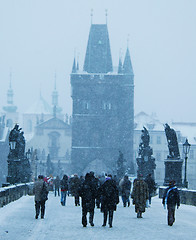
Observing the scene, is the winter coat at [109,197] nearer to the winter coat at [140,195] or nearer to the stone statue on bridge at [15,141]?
the winter coat at [140,195]

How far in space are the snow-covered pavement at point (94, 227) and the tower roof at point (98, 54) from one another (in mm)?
73667

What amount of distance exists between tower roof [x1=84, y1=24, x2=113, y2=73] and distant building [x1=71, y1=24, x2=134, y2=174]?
0.73 feet

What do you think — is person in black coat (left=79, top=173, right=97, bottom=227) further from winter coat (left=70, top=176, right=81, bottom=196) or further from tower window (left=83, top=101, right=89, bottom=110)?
tower window (left=83, top=101, right=89, bottom=110)

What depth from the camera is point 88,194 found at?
50.1ft

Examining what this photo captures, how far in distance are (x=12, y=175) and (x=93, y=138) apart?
61.2m

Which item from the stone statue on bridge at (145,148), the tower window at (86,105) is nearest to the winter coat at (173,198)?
the stone statue on bridge at (145,148)

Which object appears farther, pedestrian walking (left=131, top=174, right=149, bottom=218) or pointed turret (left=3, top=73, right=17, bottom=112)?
pointed turret (left=3, top=73, right=17, bottom=112)

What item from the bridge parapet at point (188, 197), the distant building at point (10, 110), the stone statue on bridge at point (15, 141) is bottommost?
the bridge parapet at point (188, 197)

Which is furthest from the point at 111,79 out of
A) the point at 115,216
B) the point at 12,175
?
the point at 115,216

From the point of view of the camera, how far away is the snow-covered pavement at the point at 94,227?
13164mm

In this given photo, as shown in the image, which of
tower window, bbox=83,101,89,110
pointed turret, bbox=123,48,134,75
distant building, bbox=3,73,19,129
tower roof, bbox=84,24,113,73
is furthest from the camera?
distant building, bbox=3,73,19,129

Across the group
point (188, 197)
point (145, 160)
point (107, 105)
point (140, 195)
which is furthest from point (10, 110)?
point (140, 195)

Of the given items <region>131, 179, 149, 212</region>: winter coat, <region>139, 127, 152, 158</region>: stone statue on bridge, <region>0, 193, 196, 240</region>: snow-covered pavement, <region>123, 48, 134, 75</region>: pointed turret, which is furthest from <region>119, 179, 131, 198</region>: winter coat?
Result: <region>123, 48, 134, 75</region>: pointed turret

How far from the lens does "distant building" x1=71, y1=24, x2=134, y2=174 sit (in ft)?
300
